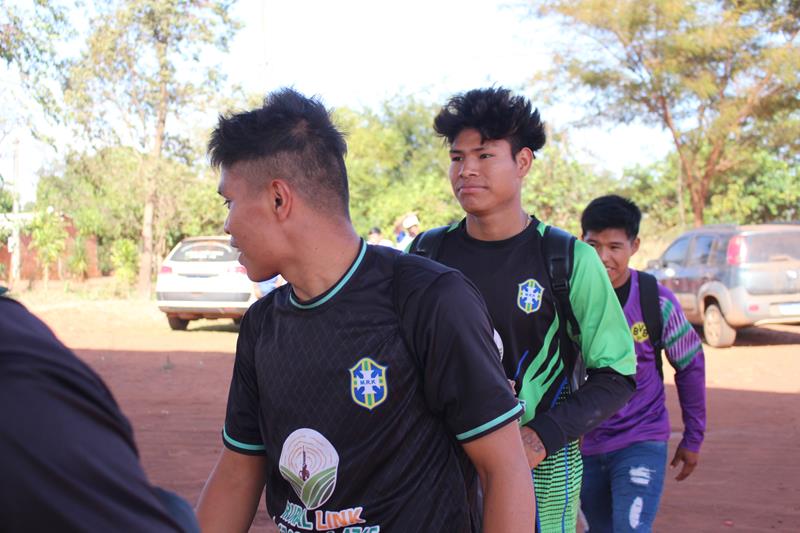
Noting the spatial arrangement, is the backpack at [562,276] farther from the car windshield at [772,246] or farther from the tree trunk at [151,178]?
the tree trunk at [151,178]

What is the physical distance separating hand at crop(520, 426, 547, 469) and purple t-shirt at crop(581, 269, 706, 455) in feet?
4.38

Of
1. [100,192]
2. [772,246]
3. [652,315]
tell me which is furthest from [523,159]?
[100,192]

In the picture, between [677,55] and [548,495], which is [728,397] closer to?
[548,495]

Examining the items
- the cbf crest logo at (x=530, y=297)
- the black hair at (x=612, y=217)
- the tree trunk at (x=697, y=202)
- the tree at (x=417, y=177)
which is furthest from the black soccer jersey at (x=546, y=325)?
the tree trunk at (x=697, y=202)

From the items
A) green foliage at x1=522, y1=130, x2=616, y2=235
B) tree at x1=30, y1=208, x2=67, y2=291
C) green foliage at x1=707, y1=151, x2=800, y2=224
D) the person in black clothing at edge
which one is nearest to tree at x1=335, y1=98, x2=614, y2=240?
green foliage at x1=522, y1=130, x2=616, y2=235

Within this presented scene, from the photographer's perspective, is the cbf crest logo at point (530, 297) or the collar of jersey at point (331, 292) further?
the cbf crest logo at point (530, 297)

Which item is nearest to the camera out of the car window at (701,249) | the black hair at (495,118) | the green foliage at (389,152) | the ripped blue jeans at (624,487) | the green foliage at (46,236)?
the black hair at (495,118)

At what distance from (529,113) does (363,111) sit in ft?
135

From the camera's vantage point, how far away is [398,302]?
2248 mm

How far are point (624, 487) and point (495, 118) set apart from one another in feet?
5.91

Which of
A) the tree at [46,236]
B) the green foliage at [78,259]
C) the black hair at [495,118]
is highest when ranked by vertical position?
the black hair at [495,118]

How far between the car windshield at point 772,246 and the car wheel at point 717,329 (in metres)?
1.16

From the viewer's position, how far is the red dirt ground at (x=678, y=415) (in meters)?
6.80

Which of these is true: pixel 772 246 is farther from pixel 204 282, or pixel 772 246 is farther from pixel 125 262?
pixel 125 262
